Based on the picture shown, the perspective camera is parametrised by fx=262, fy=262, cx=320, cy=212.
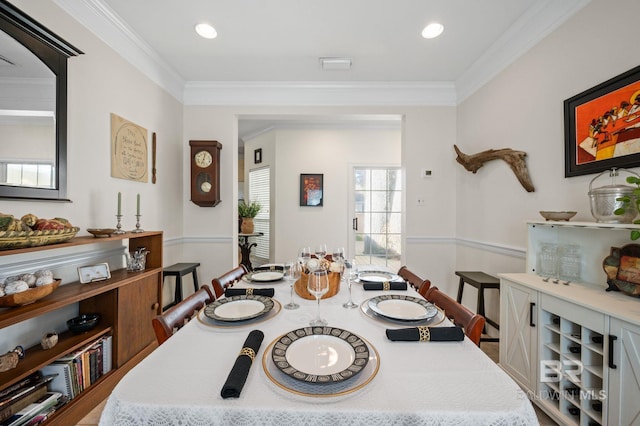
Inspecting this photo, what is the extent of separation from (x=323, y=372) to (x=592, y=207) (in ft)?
5.48

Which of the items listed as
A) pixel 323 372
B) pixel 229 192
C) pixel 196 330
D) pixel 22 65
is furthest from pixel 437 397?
pixel 229 192

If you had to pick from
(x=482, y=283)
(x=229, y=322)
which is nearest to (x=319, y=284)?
(x=229, y=322)

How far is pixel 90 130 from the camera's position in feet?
6.14

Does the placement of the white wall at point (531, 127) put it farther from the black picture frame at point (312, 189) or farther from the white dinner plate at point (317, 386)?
the black picture frame at point (312, 189)

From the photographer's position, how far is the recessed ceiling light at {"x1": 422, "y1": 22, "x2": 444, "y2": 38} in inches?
81.7

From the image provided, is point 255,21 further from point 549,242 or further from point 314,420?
point 549,242

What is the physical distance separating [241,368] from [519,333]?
178 centimetres

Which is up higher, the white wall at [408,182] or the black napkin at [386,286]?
the white wall at [408,182]

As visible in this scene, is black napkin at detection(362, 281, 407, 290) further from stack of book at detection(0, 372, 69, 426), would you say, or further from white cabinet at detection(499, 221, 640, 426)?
stack of book at detection(0, 372, 69, 426)

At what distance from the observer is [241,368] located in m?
0.71

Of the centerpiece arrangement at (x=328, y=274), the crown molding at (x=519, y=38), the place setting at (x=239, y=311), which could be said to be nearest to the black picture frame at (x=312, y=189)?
the crown molding at (x=519, y=38)

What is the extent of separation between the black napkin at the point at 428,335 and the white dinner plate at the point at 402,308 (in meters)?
0.13

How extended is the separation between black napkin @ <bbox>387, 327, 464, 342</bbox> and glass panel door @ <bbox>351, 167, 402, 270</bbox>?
11.4ft

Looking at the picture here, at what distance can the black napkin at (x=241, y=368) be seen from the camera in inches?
24.9
